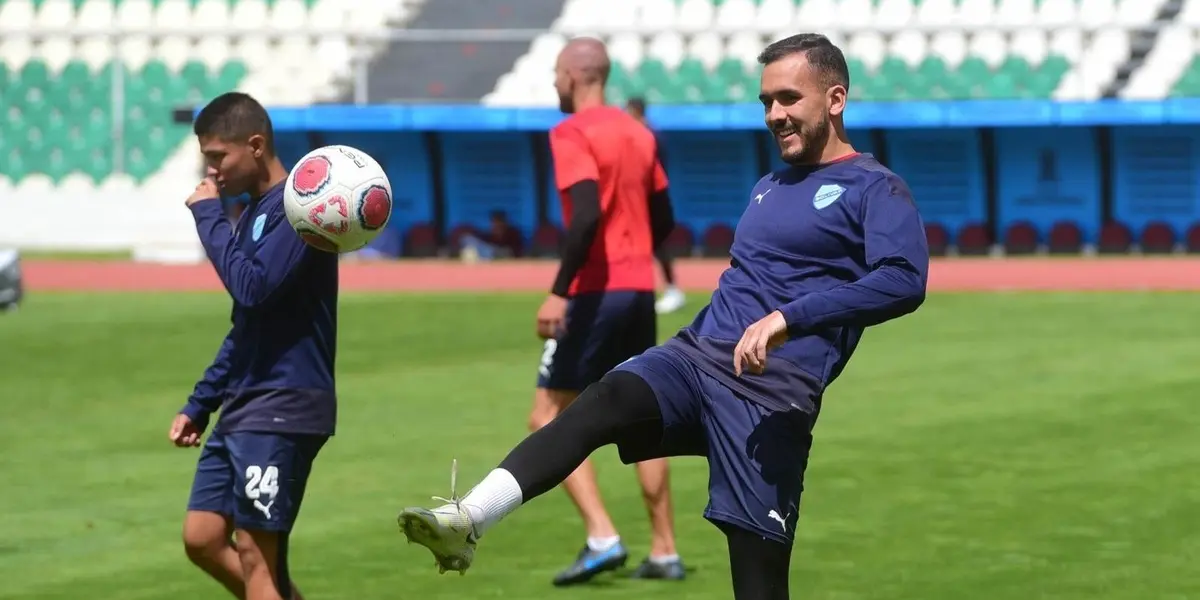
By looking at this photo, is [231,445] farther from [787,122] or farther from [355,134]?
[355,134]

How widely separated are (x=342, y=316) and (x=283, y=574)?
14236 millimetres

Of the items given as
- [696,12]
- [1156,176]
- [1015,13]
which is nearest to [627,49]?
[696,12]

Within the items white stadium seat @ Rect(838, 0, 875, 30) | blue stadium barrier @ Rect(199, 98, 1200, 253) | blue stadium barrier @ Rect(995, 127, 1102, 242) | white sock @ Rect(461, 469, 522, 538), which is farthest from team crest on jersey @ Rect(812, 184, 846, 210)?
white stadium seat @ Rect(838, 0, 875, 30)

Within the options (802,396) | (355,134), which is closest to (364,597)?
(802,396)

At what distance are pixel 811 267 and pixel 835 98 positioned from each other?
1.64ft

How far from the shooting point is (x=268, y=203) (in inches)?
246

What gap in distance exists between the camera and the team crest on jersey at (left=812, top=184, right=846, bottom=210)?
18.1ft

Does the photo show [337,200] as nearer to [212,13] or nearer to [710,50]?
[710,50]

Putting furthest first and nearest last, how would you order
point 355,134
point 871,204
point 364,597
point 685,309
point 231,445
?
point 355,134 < point 685,309 < point 364,597 < point 231,445 < point 871,204

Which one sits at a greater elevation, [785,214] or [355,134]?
[785,214]

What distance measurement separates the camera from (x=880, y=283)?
5262 mm

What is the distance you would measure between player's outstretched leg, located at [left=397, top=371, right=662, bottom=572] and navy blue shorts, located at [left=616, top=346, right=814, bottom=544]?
68 millimetres

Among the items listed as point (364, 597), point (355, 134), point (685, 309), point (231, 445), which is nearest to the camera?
point (231, 445)

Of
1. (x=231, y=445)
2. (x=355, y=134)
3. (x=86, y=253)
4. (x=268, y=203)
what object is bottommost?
(x=86, y=253)
